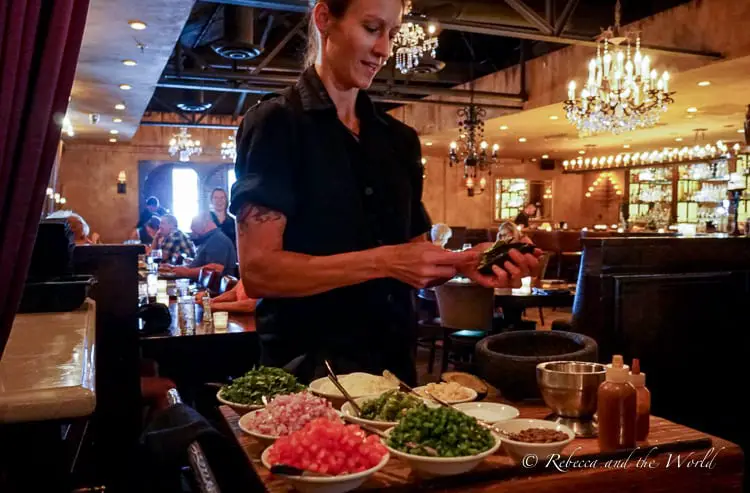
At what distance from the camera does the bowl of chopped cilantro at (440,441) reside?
3.45ft

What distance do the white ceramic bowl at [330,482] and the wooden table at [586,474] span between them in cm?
4

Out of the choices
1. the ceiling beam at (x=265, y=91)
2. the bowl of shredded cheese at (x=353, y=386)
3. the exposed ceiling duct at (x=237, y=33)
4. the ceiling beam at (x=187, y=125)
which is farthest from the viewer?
the ceiling beam at (x=187, y=125)

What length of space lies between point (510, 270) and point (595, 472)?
0.47 metres

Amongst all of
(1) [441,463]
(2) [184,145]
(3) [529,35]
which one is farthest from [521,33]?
(2) [184,145]

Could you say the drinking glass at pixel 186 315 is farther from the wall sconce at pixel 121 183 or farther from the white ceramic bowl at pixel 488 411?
the wall sconce at pixel 121 183

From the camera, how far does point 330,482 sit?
0.98 meters

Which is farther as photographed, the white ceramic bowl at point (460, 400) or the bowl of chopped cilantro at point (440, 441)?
the white ceramic bowl at point (460, 400)

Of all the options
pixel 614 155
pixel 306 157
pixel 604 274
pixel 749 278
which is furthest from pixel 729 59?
pixel 614 155

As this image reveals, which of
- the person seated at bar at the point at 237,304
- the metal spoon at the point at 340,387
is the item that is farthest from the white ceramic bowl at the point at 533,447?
the person seated at bar at the point at 237,304

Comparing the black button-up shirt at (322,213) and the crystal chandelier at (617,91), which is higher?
the crystal chandelier at (617,91)

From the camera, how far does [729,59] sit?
7.95 metres

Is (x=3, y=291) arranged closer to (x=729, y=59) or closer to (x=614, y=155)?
(x=729, y=59)

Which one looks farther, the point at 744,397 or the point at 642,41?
the point at 642,41

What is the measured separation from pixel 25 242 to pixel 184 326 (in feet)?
10.3
